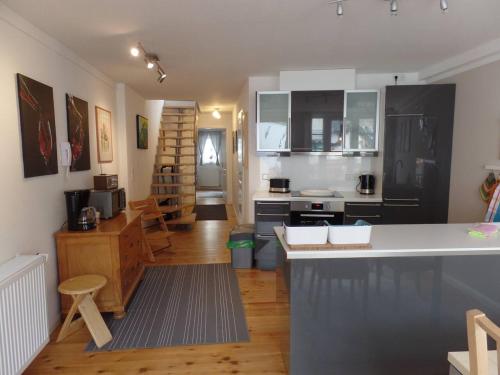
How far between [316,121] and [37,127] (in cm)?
284

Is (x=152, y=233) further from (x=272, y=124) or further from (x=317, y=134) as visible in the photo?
(x=317, y=134)

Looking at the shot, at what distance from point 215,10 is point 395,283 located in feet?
6.89

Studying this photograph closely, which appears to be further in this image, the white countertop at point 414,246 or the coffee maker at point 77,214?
the coffee maker at point 77,214

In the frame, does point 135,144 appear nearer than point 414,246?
No

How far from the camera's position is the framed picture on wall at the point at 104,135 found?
372cm

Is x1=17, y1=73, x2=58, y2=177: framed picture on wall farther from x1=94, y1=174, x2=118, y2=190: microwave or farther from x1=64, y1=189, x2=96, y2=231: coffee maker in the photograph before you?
x1=94, y1=174, x2=118, y2=190: microwave

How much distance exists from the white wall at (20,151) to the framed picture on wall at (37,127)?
0.05 meters

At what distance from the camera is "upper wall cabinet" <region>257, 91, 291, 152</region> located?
13.0 feet

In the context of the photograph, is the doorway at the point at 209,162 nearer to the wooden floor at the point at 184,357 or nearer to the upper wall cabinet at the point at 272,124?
the upper wall cabinet at the point at 272,124

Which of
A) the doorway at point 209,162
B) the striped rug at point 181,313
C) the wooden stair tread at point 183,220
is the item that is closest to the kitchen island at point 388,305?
the striped rug at point 181,313

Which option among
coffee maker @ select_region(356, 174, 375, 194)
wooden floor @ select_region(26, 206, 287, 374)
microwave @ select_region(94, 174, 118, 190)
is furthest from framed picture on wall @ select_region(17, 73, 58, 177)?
coffee maker @ select_region(356, 174, 375, 194)

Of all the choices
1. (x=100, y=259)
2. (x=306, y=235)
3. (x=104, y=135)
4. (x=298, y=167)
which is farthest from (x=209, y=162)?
(x=306, y=235)

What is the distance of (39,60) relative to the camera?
8.42 feet

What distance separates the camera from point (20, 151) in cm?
229
